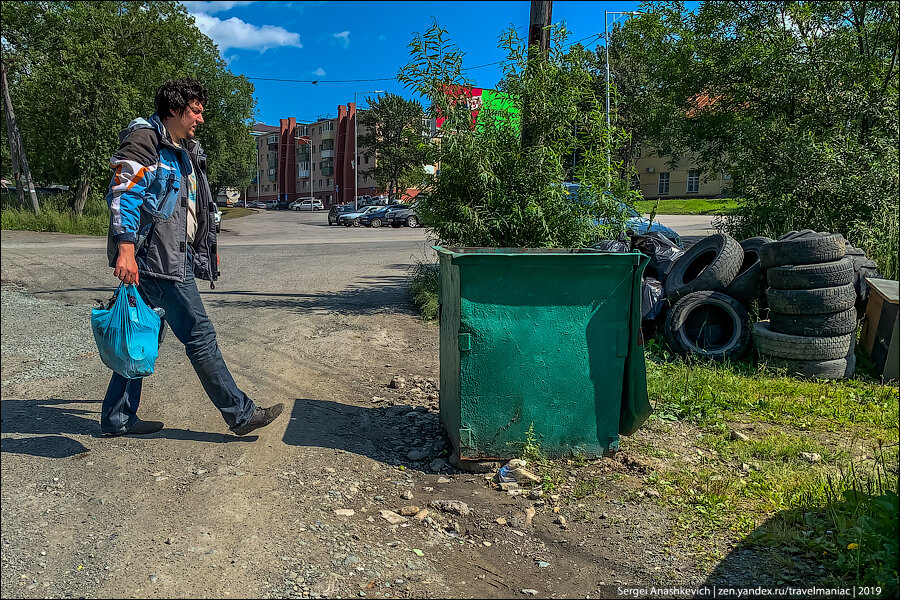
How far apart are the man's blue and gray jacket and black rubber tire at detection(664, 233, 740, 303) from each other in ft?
16.7

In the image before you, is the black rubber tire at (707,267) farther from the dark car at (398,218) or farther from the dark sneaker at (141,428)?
the dark car at (398,218)

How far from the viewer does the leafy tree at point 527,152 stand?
687cm

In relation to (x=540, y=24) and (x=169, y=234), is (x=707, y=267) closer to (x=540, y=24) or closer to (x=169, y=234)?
(x=540, y=24)

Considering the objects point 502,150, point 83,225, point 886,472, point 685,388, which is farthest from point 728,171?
point 83,225

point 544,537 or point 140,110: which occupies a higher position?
point 140,110

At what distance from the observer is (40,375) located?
5.35 meters

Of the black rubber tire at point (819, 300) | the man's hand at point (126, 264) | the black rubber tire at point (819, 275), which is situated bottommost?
the black rubber tire at point (819, 300)

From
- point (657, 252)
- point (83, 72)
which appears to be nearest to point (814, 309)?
point (657, 252)

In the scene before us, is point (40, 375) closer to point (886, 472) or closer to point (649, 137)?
point (886, 472)

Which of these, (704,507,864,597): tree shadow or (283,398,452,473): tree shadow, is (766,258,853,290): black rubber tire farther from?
(283,398,452,473): tree shadow

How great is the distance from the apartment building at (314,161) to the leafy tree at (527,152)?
6650cm

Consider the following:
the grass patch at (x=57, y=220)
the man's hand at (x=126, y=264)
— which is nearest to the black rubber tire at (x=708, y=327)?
the man's hand at (x=126, y=264)

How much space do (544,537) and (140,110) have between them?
2801 centimetres

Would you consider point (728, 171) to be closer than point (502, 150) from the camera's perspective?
No
